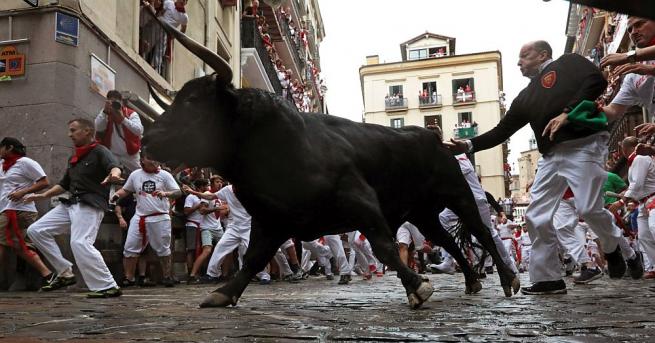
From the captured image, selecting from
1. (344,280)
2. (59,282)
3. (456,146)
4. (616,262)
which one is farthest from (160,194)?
(616,262)

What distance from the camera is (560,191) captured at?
5684 millimetres

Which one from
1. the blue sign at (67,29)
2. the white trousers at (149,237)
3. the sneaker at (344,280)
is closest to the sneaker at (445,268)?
the sneaker at (344,280)

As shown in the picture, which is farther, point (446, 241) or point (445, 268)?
point (445, 268)

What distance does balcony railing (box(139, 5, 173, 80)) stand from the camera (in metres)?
14.0

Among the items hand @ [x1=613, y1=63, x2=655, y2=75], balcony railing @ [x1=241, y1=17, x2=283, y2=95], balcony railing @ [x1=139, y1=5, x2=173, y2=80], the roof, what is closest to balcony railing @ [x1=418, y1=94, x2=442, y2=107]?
the roof

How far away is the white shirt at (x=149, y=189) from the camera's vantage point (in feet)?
30.3

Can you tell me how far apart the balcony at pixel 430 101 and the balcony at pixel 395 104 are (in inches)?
55.6

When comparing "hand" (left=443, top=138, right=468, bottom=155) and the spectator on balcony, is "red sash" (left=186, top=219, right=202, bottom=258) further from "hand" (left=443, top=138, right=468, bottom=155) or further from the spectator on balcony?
"hand" (left=443, top=138, right=468, bottom=155)

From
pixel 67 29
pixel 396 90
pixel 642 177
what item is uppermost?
pixel 396 90

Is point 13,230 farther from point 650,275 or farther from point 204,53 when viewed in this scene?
point 650,275

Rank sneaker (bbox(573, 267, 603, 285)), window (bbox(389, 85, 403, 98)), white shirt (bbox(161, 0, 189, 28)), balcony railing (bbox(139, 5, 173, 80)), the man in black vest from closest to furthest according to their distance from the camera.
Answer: the man in black vest, sneaker (bbox(573, 267, 603, 285)), white shirt (bbox(161, 0, 189, 28)), balcony railing (bbox(139, 5, 173, 80)), window (bbox(389, 85, 403, 98))

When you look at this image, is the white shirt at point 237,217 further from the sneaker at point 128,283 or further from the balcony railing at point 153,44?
the balcony railing at point 153,44

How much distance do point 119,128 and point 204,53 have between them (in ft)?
16.9

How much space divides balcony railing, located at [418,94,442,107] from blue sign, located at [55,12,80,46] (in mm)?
48969
